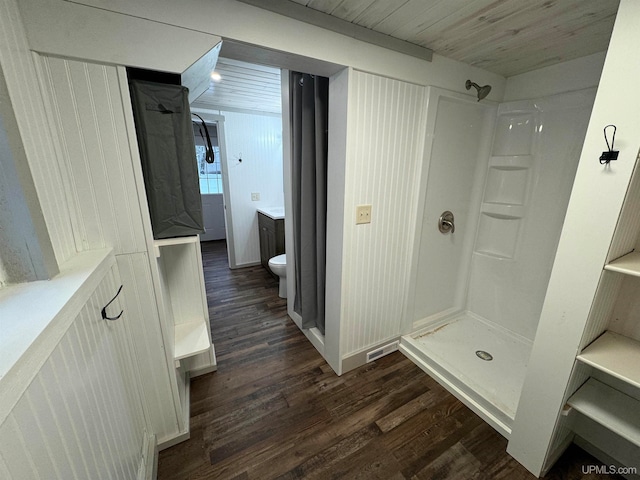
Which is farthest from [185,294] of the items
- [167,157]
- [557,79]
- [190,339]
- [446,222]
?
[557,79]

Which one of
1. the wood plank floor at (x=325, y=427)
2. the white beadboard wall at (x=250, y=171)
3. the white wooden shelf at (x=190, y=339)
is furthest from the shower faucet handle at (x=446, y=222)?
the white beadboard wall at (x=250, y=171)

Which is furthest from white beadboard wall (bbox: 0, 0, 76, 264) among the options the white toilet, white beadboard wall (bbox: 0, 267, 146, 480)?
the white toilet

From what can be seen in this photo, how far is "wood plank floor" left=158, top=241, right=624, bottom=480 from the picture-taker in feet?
4.17

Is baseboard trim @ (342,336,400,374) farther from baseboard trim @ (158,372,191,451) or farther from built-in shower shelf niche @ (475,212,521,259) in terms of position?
built-in shower shelf niche @ (475,212,521,259)

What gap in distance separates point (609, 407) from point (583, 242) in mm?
825

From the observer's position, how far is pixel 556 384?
3.71 feet

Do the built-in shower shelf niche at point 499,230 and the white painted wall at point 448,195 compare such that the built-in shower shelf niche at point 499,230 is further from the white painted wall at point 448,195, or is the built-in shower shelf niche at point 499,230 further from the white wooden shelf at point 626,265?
the white wooden shelf at point 626,265

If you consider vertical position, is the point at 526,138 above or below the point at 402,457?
above

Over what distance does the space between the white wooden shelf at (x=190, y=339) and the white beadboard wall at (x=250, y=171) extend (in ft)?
6.96

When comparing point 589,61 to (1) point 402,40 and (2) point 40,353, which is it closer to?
(1) point 402,40

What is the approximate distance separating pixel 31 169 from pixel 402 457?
6.44 ft

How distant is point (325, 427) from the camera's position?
147 centimetres

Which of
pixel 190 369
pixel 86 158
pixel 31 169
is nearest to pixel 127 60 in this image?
pixel 86 158

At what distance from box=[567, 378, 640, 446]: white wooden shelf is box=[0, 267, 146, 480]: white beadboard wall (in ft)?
6.06
